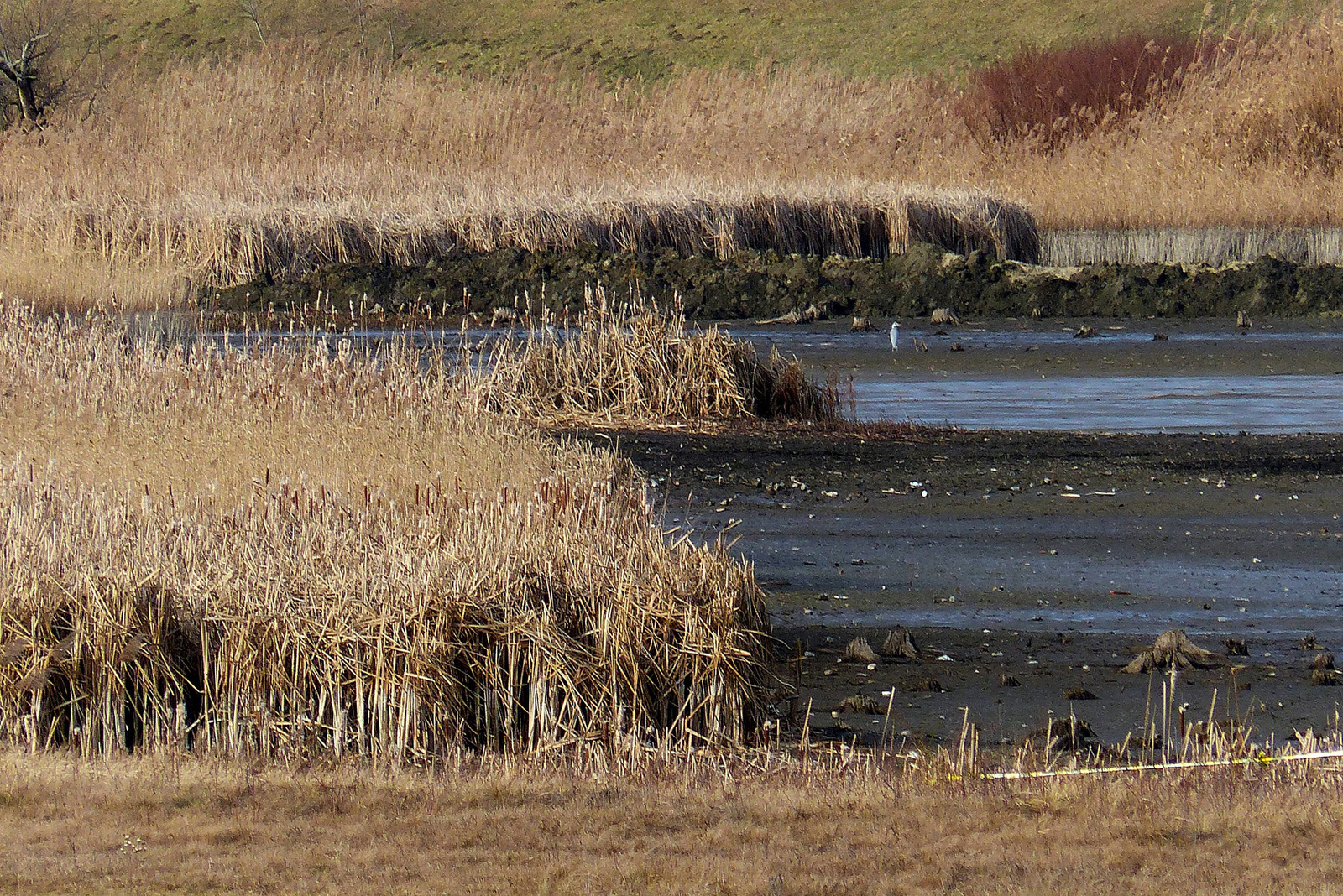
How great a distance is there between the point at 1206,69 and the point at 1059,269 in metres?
7.95

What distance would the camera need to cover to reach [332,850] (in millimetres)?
4930

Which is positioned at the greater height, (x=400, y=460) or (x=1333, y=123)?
(x=1333, y=123)

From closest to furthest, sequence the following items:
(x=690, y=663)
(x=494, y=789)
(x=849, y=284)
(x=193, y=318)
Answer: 1. (x=494, y=789)
2. (x=690, y=663)
3. (x=193, y=318)
4. (x=849, y=284)

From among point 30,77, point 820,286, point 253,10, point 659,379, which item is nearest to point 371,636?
point 659,379

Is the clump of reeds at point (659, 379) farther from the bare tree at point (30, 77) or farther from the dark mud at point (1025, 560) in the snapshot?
the bare tree at point (30, 77)

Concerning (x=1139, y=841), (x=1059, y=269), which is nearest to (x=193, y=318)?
(x=1059, y=269)

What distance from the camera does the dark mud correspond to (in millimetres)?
7305

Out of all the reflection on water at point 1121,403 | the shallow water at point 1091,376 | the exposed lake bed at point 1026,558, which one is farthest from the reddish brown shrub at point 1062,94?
the exposed lake bed at point 1026,558

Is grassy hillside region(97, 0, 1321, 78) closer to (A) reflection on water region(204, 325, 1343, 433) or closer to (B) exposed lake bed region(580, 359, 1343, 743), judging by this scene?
(A) reflection on water region(204, 325, 1343, 433)

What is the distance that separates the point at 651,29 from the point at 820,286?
4766 cm

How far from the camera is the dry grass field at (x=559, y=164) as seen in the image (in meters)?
27.2

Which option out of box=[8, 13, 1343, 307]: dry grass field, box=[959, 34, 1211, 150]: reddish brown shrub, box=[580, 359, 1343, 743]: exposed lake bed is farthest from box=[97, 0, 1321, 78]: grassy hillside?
box=[580, 359, 1343, 743]: exposed lake bed

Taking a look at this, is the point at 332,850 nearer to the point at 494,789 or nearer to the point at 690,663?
the point at 494,789

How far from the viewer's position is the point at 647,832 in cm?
510
